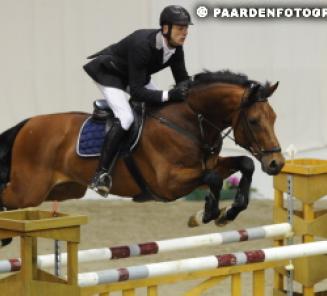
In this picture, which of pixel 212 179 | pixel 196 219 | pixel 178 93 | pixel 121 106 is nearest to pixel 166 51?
pixel 178 93

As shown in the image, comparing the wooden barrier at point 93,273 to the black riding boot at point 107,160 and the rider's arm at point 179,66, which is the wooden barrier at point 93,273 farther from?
the rider's arm at point 179,66

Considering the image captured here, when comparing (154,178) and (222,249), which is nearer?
(154,178)

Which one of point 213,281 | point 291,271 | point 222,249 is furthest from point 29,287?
point 222,249

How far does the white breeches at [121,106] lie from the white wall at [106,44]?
4.43 metres

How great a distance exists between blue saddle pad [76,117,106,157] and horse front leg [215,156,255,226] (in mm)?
748

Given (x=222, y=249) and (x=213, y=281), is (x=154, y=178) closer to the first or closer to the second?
(x=213, y=281)

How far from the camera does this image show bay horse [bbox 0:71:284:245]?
17.0 ft

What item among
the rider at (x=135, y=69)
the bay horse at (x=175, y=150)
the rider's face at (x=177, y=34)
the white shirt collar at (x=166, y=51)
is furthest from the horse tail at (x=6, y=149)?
the rider's face at (x=177, y=34)

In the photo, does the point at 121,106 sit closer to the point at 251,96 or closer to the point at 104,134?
the point at 104,134

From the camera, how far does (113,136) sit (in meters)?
5.57

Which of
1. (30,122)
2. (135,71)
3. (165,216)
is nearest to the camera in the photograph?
(135,71)

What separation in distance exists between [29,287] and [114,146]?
216 cm

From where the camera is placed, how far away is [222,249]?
803cm

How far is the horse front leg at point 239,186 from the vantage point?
16.9ft
